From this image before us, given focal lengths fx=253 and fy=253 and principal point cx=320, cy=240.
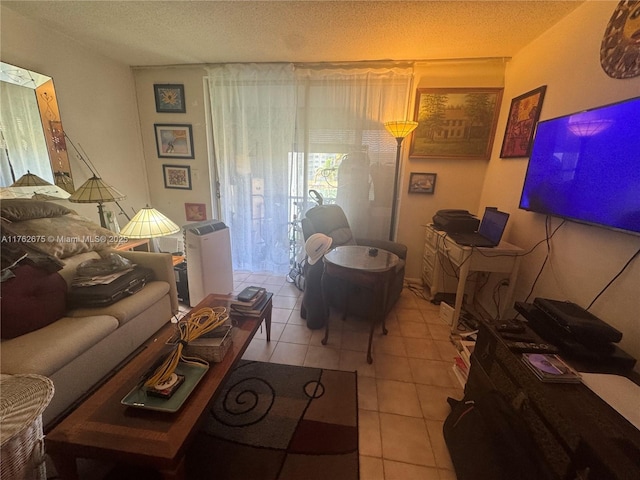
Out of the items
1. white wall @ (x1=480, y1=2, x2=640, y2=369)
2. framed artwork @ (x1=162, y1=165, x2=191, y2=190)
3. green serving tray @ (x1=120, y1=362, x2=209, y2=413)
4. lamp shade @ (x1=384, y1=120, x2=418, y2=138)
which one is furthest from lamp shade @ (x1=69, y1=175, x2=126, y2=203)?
white wall @ (x1=480, y1=2, x2=640, y2=369)

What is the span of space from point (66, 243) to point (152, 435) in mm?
1546

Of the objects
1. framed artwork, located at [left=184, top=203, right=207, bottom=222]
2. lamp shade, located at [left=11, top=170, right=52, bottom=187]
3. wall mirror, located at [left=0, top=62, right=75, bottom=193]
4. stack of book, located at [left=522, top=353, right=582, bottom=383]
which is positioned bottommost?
stack of book, located at [left=522, top=353, right=582, bottom=383]

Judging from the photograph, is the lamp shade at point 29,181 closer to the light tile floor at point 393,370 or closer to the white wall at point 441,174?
the light tile floor at point 393,370

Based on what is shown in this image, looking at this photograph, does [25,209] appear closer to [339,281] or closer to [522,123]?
[339,281]

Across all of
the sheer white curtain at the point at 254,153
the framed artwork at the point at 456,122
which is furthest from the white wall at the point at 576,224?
the sheer white curtain at the point at 254,153

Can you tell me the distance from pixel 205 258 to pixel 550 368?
2409 mm

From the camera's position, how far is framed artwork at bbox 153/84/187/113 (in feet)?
9.75

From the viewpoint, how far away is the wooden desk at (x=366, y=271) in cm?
173

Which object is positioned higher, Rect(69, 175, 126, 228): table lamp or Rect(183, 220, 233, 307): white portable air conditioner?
Rect(69, 175, 126, 228): table lamp

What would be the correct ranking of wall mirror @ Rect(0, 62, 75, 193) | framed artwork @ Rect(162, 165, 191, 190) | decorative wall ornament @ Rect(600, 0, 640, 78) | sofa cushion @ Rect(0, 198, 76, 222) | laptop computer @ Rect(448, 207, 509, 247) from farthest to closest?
framed artwork @ Rect(162, 165, 191, 190) → laptop computer @ Rect(448, 207, 509, 247) → wall mirror @ Rect(0, 62, 75, 193) → sofa cushion @ Rect(0, 198, 76, 222) → decorative wall ornament @ Rect(600, 0, 640, 78)

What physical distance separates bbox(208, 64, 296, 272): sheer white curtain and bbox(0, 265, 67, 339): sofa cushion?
6.08 feet

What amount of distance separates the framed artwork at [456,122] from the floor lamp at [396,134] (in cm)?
28

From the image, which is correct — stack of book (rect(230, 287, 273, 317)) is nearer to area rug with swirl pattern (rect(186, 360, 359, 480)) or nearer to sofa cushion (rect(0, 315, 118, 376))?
area rug with swirl pattern (rect(186, 360, 359, 480))

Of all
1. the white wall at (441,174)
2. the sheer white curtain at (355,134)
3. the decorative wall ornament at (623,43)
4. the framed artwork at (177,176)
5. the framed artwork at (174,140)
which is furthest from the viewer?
the framed artwork at (177,176)
